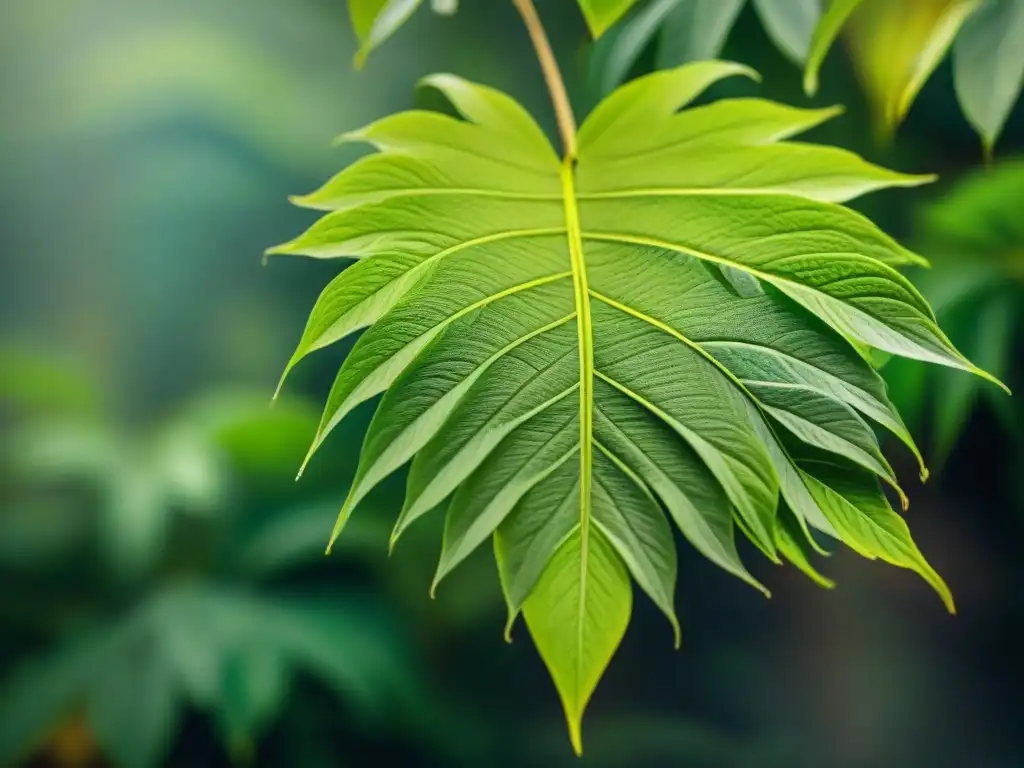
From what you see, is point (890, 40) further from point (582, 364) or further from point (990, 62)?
point (582, 364)

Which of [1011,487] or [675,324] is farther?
[1011,487]

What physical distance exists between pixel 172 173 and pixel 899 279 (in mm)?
998

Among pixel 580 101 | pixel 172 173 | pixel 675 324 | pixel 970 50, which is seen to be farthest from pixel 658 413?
pixel 172 173

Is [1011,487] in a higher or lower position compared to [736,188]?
lower

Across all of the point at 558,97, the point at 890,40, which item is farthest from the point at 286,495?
the point at 890,40

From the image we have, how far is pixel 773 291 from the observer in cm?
37

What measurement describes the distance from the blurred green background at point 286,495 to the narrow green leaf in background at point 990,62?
38 centimetres

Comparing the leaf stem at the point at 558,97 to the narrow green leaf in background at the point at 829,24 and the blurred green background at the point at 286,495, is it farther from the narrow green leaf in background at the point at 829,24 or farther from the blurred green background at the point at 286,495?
the blurred green background at the point at 286,495

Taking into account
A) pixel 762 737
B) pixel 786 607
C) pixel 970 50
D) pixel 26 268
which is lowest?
pixel 762 737

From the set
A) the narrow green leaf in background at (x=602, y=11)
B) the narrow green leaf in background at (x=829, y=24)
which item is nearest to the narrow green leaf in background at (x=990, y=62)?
the narrow green leaf in background at (x=829, y=24)

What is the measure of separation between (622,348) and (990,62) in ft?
0.84

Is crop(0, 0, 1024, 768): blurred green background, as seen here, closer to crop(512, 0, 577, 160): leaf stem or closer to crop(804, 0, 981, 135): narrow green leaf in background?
crop(804, 0, 981, 135): narrow green leaf in background

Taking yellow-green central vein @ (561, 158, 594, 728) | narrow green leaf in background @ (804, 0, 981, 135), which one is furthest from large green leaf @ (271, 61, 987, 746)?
narrow green leaf in background @ (804, 0, 981, 135)

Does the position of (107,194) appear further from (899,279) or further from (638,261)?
(899,279)
